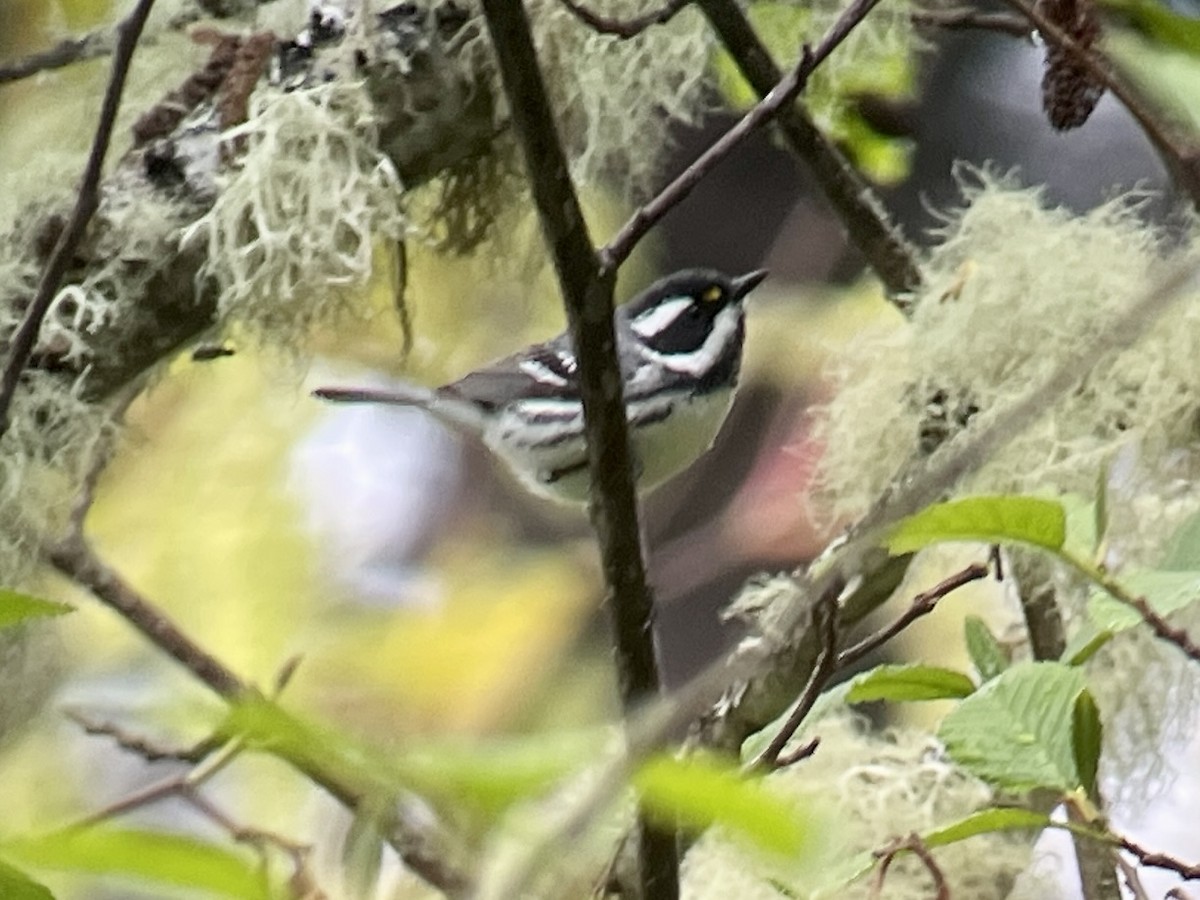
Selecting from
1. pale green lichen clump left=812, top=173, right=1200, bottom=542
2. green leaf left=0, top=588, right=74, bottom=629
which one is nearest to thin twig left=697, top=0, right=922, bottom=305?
pale green lichen clump left=812, top=173, right=1200, bottom=542

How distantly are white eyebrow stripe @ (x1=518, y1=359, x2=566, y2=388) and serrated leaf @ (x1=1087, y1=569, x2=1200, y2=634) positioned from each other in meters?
0.57

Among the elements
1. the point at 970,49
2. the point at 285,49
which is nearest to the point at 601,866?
the point at 285,49

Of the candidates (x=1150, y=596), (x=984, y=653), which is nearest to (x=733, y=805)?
(x=1150, y=596)

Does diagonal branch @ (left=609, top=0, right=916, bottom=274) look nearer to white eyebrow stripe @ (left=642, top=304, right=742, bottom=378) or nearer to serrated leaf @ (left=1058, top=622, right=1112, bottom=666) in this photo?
serrated leaf @ (left=1058, top=622, right=1112, bottom=666)

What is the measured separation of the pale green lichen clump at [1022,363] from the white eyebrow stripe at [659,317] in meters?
0.22

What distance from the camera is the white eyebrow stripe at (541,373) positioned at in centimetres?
99

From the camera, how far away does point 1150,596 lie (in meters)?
0.43

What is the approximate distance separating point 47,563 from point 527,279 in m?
0.39

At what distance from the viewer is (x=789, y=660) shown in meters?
0.73

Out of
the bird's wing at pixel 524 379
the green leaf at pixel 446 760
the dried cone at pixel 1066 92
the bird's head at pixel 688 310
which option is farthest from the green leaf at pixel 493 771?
the bird's head at pixel 688 310

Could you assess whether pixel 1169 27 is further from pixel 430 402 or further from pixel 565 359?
pixel 430 402

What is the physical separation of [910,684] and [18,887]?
1.04ft

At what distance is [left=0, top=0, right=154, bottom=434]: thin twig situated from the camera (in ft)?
1.72

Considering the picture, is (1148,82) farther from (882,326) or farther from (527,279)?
(527,279)
